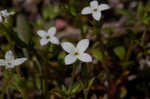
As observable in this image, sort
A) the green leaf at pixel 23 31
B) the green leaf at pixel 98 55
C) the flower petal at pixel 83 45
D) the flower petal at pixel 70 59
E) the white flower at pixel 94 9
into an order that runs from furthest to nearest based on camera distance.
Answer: the green leaf at pixel 23 31 → the green leaf at pixel 98 55 → the white flower at pixel 94 9 → the flower petal at pixel 83 45 → the flower petal at pixel 70 59

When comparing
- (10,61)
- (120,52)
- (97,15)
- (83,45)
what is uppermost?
(97,15)

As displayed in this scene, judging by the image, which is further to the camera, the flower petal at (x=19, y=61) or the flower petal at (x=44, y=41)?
the flower petal at (x=44, y=41)

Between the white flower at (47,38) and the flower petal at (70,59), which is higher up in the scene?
the white flower at (47,38)

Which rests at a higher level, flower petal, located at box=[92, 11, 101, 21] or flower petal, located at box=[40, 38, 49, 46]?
flower petal, located at box=[92, 11, 101, 21]

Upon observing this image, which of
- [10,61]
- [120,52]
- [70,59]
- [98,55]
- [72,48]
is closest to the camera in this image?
[70,59]

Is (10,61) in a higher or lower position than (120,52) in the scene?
higher

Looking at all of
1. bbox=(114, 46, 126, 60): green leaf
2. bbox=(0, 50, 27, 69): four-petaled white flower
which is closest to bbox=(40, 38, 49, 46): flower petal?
bbox=(0, 50, 27, 69): four-petaled white flower

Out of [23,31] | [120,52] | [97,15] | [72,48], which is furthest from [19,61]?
[120,52]

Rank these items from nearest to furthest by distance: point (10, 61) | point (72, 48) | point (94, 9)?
point (72, 48)
point (10, 61)
point (94, 9)

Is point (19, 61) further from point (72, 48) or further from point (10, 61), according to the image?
point (72, 48)

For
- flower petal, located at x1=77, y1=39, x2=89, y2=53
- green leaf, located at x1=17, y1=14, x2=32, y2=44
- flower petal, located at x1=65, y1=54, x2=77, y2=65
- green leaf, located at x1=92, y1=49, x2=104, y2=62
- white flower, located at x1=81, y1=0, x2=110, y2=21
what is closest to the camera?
flower petal, located at x1=65, y1=54, x2=77, y2=65

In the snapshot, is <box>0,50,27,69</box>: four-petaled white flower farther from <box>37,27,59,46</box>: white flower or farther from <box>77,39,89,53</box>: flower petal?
<box>77,39,89,53</box>: flower petal

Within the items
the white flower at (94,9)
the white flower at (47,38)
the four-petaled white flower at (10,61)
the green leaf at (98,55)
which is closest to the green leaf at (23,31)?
the white flower at (47,38)

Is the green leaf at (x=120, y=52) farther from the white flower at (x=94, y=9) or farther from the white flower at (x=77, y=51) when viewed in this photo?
the white flower at (x=77, y=51)
